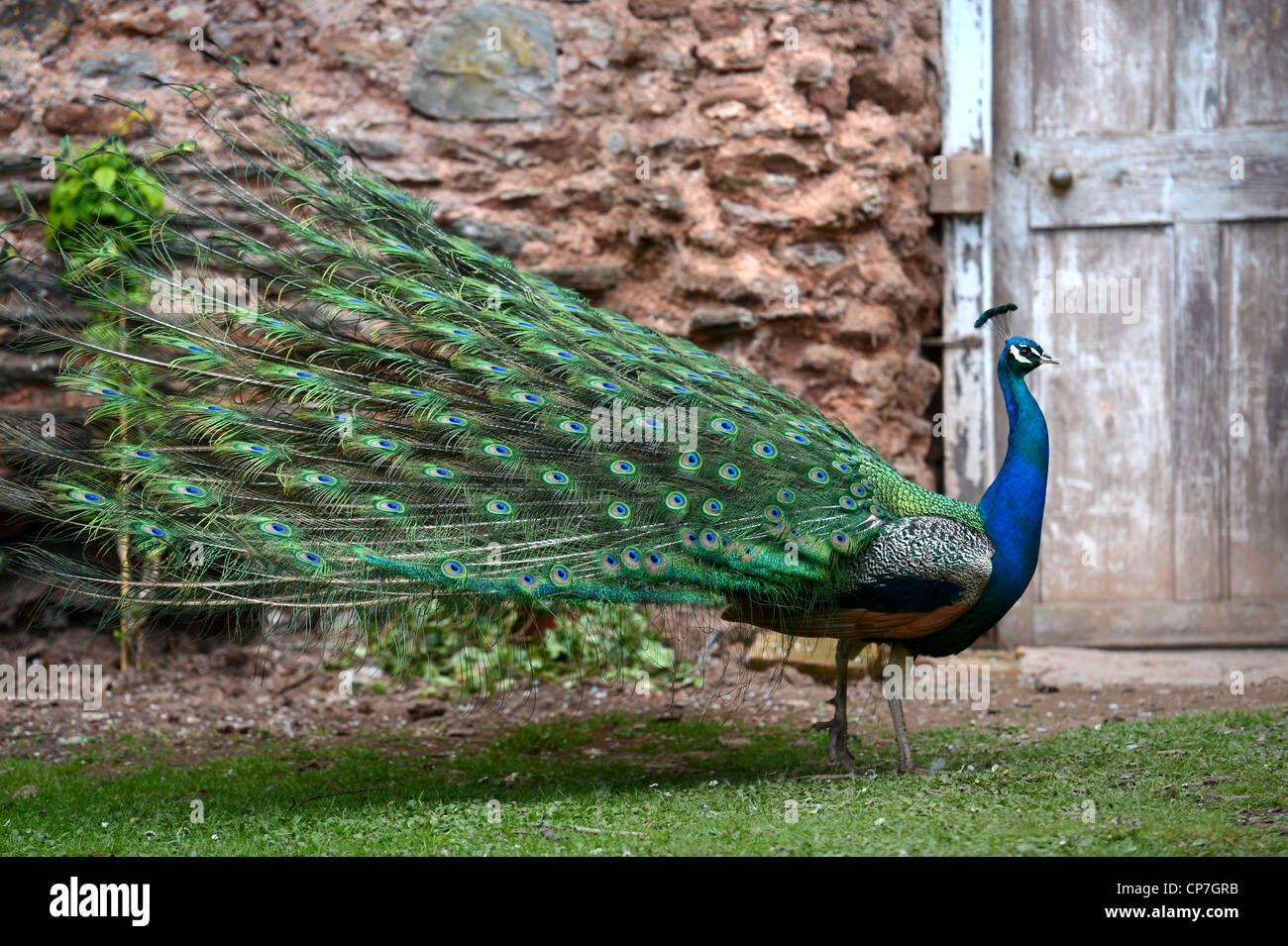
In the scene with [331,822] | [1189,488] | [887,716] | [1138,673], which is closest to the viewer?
[331,822]

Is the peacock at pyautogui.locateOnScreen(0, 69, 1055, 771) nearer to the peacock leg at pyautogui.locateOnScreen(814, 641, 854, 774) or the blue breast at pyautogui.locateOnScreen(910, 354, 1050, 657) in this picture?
the blue breast at pyautogui.locateOnScreen(910, 354, 1050, 657)

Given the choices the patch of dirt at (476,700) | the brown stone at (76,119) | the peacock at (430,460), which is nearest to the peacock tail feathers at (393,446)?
the peacock at (430,460)

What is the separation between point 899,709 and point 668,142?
3362mm

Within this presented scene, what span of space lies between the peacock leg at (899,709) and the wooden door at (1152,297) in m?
2.42

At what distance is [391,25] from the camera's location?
6.30 metres

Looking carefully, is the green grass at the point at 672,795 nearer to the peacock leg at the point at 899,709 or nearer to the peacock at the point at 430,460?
the peacock leg at the point at 899,709

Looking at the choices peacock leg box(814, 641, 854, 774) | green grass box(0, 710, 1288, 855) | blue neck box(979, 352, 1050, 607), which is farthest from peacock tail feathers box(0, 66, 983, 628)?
green grass box(0, 710, 1288, 855)

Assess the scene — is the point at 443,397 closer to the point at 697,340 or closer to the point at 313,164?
the point at 313,164

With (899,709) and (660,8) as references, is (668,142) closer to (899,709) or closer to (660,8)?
(660,8)

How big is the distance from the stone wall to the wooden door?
704 mm

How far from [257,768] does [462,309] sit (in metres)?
1.99

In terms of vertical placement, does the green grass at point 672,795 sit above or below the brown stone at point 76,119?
below

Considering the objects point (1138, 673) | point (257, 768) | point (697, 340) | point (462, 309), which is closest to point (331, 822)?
point (257, 768)

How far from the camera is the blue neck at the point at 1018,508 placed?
4113 millimetres
